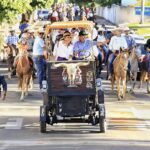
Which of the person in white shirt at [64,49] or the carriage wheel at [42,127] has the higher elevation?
the person in white shirt at [64,49]

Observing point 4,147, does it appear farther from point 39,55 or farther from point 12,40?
point 12,40

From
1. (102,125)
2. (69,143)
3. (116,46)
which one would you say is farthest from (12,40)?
(69,143)

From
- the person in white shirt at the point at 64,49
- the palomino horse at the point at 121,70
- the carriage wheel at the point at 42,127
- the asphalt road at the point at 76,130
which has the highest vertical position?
the person in white shirt at the point at 64,49

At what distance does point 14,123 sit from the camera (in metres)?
18.0

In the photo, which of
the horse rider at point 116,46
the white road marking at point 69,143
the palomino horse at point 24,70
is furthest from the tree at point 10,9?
the white road marking at point 69,143

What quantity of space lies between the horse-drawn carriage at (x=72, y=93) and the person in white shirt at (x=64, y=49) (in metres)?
1.15

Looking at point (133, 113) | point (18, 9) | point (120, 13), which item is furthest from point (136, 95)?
point (120, 13)

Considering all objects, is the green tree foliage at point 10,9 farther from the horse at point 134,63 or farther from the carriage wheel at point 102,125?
the carriage wheel at point 102,125

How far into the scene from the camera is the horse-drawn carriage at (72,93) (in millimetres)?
16578

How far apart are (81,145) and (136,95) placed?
33.4 ft

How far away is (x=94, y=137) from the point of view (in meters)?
15.9

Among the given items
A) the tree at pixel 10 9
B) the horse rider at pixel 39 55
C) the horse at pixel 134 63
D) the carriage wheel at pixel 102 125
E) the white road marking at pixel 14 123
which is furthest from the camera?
the tree at pixel 10 9

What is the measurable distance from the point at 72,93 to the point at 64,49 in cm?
182

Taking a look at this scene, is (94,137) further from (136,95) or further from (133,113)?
(136,95)
